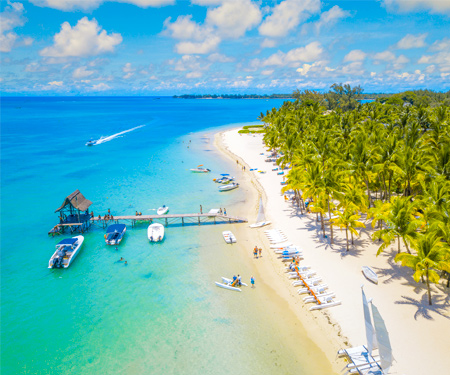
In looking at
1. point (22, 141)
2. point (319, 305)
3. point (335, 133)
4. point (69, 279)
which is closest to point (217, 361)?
point (319, 305)

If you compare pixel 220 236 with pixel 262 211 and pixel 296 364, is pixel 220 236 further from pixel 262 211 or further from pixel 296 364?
pixel 296 364

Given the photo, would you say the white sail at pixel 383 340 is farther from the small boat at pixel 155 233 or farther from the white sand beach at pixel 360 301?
Answer: the small boat at pixel 155 233

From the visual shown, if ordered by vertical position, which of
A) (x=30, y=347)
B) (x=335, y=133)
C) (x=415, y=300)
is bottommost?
(x=30, y=347)

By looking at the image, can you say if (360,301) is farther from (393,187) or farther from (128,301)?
(393,187)

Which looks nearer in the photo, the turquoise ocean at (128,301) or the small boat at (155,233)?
the turquoise ocean at (128,301)

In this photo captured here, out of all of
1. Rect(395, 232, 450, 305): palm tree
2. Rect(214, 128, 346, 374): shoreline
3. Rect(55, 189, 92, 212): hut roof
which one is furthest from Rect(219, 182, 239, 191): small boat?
Rect(395, 232, 450, 305): palm tree

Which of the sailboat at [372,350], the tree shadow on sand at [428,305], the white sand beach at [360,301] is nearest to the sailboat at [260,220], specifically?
the white sand beach at [360,301]
